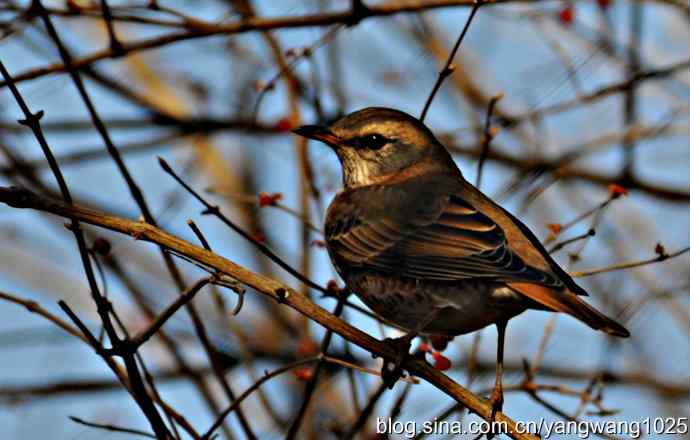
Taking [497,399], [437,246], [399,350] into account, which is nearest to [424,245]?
[437,246]

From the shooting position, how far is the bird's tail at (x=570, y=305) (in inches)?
136

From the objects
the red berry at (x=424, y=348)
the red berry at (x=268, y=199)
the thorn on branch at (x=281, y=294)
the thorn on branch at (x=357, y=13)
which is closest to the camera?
the thorn on branch at (x=281, y=294)

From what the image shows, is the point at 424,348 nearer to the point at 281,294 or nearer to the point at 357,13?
the point at 281,294

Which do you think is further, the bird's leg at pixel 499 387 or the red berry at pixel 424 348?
the red berry at pixel 424 348

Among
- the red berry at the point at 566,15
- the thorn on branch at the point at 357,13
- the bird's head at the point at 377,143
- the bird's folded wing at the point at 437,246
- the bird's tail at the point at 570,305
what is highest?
the red berry at the point at 566,15

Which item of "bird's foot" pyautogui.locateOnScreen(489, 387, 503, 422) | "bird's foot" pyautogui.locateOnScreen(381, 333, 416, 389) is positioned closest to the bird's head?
"bird's foot" pyautogui.locateOnScreen(381, 333, 416, 389)

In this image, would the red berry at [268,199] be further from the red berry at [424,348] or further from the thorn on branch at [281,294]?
the thorn on branch at [281,294]

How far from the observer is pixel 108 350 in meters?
3.20

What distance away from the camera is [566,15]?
19.2 ft

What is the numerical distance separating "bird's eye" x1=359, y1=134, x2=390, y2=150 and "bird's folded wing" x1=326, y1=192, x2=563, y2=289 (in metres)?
0.50

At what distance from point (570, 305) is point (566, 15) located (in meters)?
2.77

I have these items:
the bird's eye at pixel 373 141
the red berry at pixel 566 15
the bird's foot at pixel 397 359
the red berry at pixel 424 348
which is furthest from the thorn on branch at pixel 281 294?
the red berry at pixel 566 15

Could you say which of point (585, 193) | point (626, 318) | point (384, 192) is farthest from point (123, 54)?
point (585, 193)

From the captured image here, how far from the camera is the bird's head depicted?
4.82 m
